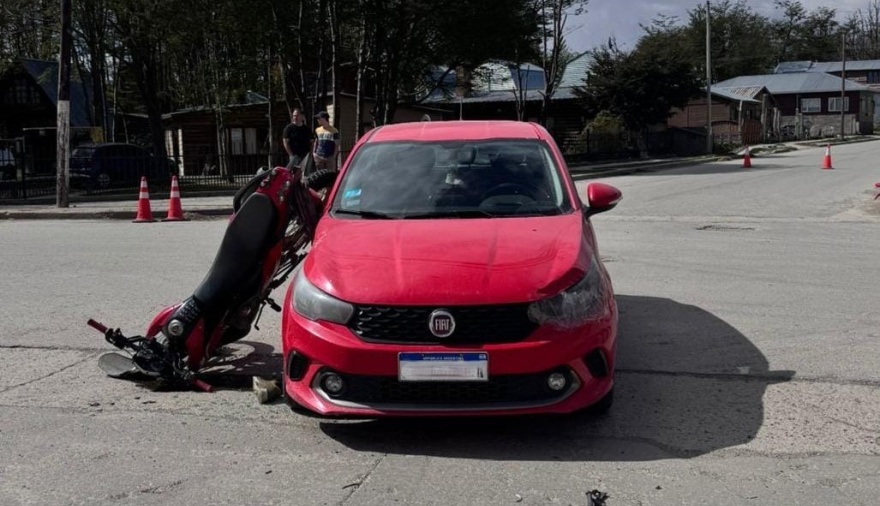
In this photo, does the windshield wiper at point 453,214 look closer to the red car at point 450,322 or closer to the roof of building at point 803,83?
the red car at point 450,322

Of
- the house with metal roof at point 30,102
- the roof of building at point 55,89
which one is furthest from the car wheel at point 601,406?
the house with metal roof at point 30,102

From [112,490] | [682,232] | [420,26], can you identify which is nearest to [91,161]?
[420,26]

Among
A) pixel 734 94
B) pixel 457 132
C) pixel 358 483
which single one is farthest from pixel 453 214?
pixel 734 94

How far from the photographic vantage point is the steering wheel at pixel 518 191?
219 inches

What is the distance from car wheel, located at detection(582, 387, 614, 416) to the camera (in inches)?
178

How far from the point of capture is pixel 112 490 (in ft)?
12.9

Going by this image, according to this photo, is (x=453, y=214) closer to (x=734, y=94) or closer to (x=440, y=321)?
(x=440, y=321)

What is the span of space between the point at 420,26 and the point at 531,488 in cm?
2865

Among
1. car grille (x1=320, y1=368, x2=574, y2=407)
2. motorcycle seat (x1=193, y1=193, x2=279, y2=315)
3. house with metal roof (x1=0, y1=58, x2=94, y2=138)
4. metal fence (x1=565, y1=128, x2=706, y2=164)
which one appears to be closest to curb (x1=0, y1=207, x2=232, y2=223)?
motorcycle seat (x1=193, y1=193, x2=279, y2=315)

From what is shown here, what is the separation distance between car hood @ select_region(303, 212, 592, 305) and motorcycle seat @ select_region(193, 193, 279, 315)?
0.45 metres

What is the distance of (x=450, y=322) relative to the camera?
13.8 ft

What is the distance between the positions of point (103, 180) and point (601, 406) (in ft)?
77.8

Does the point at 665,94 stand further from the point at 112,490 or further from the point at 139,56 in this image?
the point at 112,490

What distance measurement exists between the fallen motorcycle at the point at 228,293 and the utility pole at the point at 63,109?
1571cm
